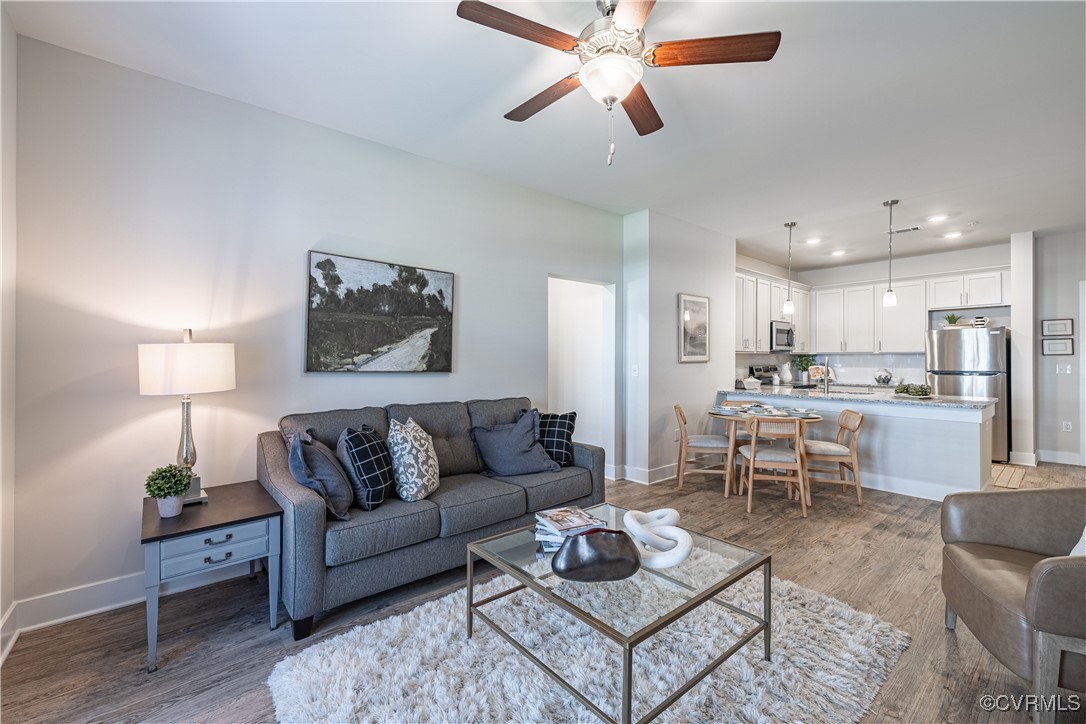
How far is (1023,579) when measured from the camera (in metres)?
1.67

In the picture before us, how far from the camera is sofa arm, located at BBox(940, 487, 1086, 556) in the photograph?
1863mm

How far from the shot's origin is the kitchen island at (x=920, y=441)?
4004 mm

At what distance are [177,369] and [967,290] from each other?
834 centimetres

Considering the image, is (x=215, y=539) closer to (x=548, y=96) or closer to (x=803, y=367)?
(x=548, y=96)

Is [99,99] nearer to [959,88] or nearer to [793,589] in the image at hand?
[793,589]

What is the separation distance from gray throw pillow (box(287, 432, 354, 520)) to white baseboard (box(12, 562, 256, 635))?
3.22ft

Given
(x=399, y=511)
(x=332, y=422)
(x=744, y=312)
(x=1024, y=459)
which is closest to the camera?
(x=399, y=511)

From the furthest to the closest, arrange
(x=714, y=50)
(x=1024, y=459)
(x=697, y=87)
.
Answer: (x=1024, y=459)
(x=697, y=87)
(x=714, y=50)

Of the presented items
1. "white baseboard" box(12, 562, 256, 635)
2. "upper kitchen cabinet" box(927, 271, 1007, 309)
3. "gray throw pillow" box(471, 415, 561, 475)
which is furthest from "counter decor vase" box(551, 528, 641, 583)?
"upper kitchen cabinet" box(927, 271, 1007, 309)

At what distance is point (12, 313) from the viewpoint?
2119 mm

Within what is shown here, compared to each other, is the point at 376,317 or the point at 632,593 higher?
the point at 376,317

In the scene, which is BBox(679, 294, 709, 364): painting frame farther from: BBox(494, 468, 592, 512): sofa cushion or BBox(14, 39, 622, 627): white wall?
BBox(14, 39, 622, 627): white wall

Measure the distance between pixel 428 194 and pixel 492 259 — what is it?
698 millimetres

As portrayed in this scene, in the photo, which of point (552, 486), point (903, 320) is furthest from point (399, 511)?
point (903, 320)
